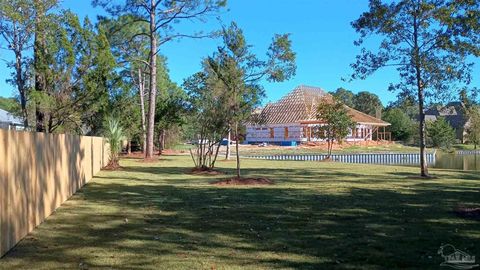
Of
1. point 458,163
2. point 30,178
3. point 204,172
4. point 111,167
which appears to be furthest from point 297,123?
point 30,178

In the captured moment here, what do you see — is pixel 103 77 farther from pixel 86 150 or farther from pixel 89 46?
pixel 86 150

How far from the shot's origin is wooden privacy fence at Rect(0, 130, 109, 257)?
6211 mm

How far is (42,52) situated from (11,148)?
18.8 m

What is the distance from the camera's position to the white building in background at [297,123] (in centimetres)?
6744

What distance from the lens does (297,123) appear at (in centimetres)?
6775

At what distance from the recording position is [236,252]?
6.36 meters

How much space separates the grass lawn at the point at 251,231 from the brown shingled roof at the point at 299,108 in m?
54.9

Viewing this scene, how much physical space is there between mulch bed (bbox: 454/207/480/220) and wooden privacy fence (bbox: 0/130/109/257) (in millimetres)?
7361

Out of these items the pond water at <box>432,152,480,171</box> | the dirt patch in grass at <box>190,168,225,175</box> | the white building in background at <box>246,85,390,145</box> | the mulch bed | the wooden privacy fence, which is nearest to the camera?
the wooden privacy fence

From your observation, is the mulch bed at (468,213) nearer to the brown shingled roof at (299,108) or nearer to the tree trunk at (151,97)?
the tree trunk at (151,97)

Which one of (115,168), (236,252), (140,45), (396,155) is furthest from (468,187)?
(396,155)

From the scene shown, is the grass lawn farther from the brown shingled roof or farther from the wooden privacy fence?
the brown shingled roof

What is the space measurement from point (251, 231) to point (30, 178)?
3562 mm

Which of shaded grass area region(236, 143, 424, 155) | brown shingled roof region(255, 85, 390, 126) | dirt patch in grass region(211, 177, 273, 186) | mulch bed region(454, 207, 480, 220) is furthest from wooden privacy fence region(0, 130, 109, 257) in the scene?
brown shingled roof region(255, 85, 390, 126)
